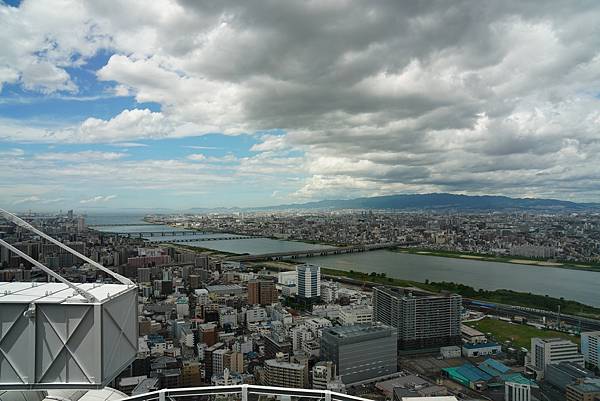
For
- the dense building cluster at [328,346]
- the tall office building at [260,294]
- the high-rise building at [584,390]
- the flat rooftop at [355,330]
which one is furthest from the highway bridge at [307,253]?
the high-rise building at [584,390]

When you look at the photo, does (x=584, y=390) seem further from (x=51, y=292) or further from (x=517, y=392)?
(x=51, y=292)

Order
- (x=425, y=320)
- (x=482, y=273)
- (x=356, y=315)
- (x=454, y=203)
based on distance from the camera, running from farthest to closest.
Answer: (x=454, y=203), (x=482, y=273), (x=356, y=315), (x=425, y=320)

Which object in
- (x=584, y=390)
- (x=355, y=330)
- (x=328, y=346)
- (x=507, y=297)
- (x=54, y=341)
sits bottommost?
(x=507, y=297)

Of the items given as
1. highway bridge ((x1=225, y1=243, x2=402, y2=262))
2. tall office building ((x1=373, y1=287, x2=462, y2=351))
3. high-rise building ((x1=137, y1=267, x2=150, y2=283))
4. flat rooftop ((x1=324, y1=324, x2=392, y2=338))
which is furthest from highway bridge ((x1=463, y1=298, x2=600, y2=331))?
highway bridge ((x1=225, y1=243, x2=402, y2=262))

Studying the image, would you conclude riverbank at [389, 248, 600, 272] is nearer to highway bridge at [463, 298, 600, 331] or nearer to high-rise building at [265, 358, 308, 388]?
highway bridge at [463, 298, 600, 331]

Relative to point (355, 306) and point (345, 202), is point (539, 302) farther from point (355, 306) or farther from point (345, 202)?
point (345, 202)

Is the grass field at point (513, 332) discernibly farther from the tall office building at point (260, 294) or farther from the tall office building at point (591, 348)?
the tall office building at point (260, 294)

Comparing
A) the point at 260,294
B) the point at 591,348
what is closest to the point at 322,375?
the point at 591,348
